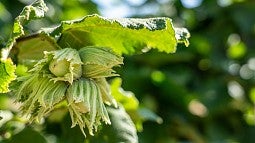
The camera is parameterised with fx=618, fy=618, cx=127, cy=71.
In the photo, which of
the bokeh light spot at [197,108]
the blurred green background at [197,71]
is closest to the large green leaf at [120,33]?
the blurred green background at [197,71]

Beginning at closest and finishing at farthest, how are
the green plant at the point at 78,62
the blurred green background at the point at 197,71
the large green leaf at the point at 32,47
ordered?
the green plant at the point at 78,62 → the large green leaf at the point at 32,47 → the blurred green background at the point at 197,71

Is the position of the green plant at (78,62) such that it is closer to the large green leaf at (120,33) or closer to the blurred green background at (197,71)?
the large green leaf at (120,33)

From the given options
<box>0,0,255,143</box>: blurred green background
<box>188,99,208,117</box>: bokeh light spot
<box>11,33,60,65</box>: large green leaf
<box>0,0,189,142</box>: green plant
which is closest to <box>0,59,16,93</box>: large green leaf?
<box>0,0,189,142</box>: green plant

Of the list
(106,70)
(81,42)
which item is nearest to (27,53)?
(81,42)

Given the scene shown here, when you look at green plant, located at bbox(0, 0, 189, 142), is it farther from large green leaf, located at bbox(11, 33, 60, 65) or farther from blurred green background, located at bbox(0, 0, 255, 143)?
blurred green background, located at bbox(0, 0, 255, 143)

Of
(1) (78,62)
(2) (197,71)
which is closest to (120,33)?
(1) (78,62)

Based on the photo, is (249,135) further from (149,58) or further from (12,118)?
(12,118)
